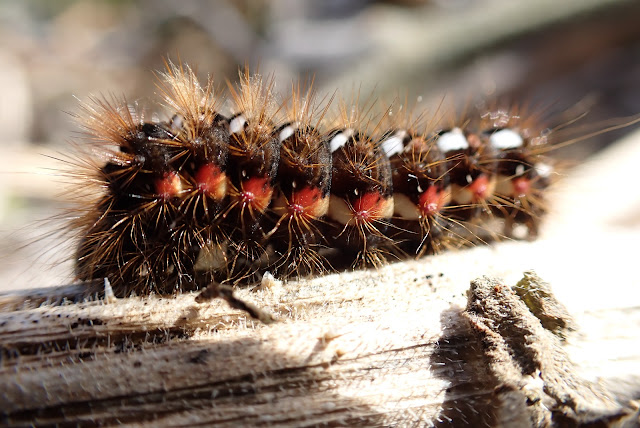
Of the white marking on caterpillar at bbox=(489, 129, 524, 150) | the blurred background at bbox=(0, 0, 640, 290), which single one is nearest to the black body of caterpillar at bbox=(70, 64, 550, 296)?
the white marking on caterpillar at bbox=(489, 129, 524, 150)

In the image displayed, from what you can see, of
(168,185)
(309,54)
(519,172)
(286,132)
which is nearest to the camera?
(168,185)

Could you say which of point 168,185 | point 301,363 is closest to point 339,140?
point 168,185

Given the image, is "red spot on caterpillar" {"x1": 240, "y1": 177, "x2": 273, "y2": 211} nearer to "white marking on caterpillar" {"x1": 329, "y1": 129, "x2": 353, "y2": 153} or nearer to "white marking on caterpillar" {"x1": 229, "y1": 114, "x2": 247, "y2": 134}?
"white marking on caterpillar" {"x1": 229, "y1": 114, "x2": 247, "y2": 134}

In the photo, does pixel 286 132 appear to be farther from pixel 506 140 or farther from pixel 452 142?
pixel 506 140

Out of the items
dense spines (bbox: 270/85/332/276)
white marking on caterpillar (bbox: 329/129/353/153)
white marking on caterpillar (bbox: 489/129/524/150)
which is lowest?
dense spines (bbox: 270/85/332/276)

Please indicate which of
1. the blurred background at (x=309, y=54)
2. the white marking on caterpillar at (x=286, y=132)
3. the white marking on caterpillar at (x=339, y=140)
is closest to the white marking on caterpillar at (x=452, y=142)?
the white marking on caterpillar at (x=339, y=140)
